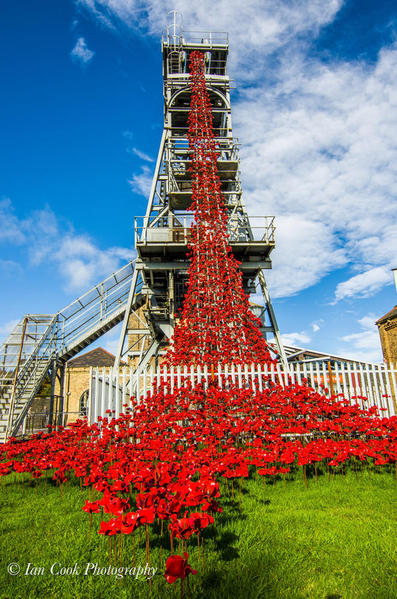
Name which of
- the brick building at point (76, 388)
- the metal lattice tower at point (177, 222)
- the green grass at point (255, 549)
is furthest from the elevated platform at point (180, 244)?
the brick building at point (76, 388)

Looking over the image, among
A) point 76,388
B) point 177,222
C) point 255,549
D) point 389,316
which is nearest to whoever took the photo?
point 255,549

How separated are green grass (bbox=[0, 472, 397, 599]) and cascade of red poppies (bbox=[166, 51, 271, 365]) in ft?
19.9

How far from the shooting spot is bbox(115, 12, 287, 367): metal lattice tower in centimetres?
1393

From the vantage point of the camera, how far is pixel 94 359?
3325 centimetres

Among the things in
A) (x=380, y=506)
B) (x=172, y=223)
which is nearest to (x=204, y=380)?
(x=380, y=506)

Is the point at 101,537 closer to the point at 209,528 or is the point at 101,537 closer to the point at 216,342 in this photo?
the point at 209,528

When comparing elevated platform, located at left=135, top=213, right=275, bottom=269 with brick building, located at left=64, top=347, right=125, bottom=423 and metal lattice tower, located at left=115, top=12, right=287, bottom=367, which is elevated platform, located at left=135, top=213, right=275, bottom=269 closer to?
metal lattice tower, located at left=115, top=12, right=287, bottom=367

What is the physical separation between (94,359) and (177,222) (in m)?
20.6

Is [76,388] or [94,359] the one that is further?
[94,359]

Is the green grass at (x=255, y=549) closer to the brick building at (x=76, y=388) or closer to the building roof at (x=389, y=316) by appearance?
the building roof at (x=389, y=316)

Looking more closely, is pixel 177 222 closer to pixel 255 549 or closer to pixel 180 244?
pixel 180 244

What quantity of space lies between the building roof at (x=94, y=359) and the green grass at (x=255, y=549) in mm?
27974

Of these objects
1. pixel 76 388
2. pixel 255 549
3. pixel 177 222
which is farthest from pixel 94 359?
pixel 255 549

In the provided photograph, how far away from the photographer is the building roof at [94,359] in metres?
31.5
